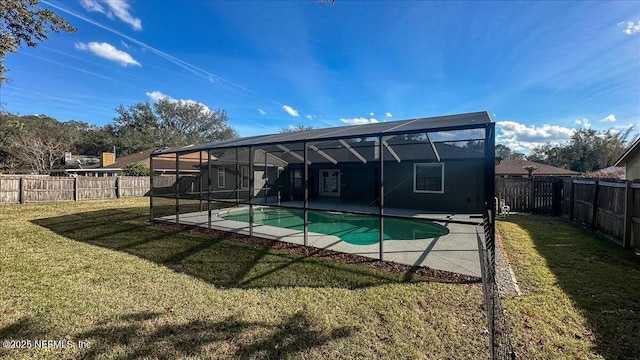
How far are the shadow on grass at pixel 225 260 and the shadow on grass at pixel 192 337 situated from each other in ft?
3.41

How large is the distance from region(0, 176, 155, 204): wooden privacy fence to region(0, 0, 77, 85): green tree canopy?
9357 mm

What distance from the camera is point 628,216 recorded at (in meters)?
5.32

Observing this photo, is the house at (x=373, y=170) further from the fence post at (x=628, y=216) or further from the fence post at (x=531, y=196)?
the fence post at (x=628, y=216)

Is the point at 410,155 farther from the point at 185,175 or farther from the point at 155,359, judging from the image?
the point at 185,175

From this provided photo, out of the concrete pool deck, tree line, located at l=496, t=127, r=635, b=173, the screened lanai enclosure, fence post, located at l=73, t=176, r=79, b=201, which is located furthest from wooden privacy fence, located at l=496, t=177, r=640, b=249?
tree line, located at l=496, t=127, r=635, b=173

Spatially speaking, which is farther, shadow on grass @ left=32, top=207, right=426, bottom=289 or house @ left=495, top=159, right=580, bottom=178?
house @ left=495, top=159, right=580, bottom=178

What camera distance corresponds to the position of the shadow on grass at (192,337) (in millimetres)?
2305

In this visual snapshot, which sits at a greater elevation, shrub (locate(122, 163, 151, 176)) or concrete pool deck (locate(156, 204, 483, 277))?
shrub (locate(122, 163, 151, 176))

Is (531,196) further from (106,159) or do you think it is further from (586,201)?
(106,159)

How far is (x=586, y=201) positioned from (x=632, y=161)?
238 inches

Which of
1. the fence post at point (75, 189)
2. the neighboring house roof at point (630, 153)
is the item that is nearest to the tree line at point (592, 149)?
the neighboring house roof at point (630, 153)

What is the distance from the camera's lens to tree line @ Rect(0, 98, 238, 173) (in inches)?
997

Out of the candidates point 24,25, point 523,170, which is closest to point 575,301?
point 24,25

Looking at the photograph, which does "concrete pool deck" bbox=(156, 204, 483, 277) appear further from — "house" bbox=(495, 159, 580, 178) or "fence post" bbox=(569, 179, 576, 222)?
"house" bbox=(495, 159, 580, 178)
